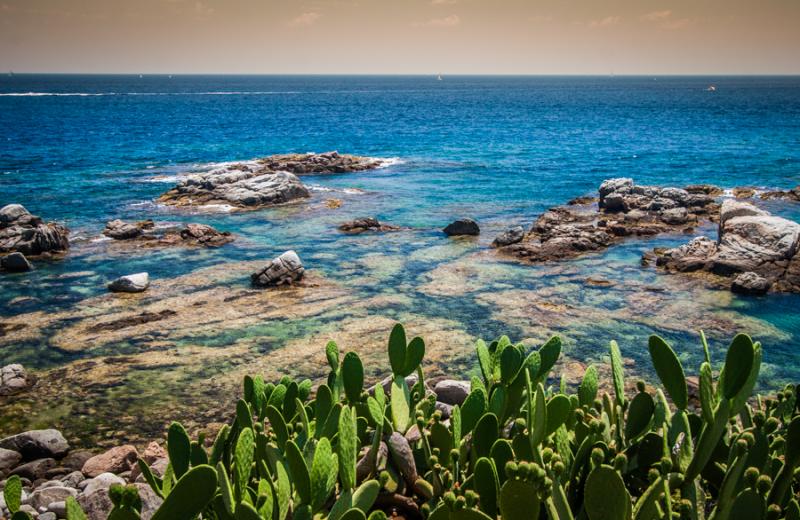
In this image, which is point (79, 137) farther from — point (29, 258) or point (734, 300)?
point (734, 300)

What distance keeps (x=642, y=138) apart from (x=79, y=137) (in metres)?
53.6

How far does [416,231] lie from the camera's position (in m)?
22.9

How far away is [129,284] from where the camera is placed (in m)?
16.0

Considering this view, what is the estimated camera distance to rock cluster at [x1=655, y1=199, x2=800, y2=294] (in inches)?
651

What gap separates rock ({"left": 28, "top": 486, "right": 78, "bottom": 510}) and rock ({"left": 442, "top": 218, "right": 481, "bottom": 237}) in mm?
16760

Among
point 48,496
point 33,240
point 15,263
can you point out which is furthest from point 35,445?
point 33,240

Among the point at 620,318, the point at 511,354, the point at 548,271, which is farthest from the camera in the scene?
the point at 548,271

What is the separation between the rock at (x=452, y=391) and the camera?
8.54 metres

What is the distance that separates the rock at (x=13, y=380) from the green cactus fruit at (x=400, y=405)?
31.3ft

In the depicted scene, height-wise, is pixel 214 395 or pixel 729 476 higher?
pixel 729 476

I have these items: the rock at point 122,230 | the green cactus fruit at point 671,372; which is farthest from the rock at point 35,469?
the rock at point 122,230

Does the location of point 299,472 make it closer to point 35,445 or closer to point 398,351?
point 398,351

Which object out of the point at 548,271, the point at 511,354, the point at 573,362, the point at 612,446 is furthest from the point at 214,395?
the point at 548,271

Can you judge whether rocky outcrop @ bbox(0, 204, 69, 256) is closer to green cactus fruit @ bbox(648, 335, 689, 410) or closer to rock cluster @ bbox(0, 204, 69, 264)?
rock cluster @ bbox(0, 204, 69, 264)
